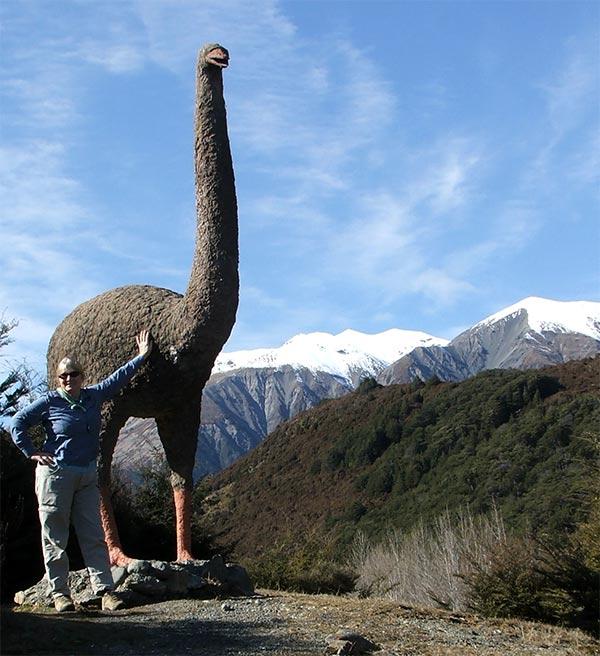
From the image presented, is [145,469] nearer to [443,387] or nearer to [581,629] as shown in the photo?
[581,629]

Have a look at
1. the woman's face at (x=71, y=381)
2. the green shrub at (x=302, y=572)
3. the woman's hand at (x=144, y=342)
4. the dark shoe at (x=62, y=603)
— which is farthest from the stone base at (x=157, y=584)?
the green shrub at (x=302, y=572)

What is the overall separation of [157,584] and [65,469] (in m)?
2.05

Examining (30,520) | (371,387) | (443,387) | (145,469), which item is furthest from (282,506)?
(30,520)

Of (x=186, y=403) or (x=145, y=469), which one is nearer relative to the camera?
→ (x=186, y=403)

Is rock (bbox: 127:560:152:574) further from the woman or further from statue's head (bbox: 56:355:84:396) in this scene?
statue's head (bbox: 56:355:84:396)

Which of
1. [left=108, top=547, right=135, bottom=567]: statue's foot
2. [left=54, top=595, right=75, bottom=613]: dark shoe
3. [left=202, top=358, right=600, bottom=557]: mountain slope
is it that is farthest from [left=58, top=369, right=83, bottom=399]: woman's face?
[left=202, top=358, right=600, bottom=557]: mountain slope

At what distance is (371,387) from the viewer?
219 feet

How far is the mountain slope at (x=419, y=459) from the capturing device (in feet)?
116

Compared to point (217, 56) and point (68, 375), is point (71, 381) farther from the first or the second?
point (217, 56)

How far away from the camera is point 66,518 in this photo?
6219 millimetres

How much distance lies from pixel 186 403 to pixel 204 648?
3.35m

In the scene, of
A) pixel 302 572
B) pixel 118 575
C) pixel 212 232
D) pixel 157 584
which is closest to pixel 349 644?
pixel 157 584

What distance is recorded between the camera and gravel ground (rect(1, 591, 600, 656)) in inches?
222

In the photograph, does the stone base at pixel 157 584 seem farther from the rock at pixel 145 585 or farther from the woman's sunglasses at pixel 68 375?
the woman's sunglasses at pixel 68 375
